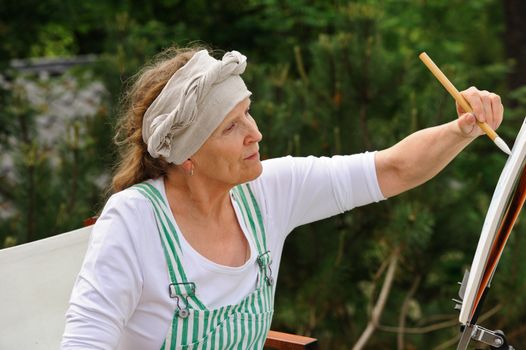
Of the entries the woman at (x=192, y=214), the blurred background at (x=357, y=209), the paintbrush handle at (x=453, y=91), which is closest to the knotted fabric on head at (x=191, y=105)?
the woman at (x=192, y=214)

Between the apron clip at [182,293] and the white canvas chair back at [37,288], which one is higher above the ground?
the apron clip at [182,293]

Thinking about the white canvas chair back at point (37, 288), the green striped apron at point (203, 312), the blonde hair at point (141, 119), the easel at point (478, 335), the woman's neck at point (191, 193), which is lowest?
the white canvas chair back at point (37, 288)

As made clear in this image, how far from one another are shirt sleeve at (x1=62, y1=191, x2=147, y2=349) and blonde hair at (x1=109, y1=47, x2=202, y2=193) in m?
0.14

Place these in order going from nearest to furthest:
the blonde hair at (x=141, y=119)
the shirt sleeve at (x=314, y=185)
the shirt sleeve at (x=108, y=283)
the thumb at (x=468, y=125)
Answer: the shirt sleeve at (x=108, y=283) < the thumb at (x=468, y=125) < the blonde hair at (x=141, y=119) < the shirt sleeve at (x=314, y=185)

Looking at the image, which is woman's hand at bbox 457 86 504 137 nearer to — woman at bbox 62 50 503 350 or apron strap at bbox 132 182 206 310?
woman at bbox 62 50 503 350

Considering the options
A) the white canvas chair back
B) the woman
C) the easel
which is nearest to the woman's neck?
the woman

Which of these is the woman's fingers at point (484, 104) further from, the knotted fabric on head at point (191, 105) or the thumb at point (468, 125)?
the knotted fabric on head at point (191, 105)

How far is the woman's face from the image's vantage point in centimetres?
212

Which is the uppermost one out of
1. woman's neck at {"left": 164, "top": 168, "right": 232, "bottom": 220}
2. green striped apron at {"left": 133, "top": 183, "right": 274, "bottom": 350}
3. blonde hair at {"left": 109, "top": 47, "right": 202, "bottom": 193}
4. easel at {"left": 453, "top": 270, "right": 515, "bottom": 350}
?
blonde hair at {"left": 109, "top": 47, "right": 202, "bottom": 193}

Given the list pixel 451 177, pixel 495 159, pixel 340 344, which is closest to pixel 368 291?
pixel 340 344

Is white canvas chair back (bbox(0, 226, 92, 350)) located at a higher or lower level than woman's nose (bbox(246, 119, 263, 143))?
lower

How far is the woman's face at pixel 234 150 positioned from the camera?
83.5 inches

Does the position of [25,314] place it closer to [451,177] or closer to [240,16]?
[451,177]

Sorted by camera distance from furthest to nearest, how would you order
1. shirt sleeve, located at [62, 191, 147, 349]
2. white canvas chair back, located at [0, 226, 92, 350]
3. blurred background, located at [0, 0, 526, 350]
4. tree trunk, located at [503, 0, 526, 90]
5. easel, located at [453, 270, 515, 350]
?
tree trunk, located at [503, 0, 526, 90], blurred background, located at [0, 0, 526, 350], white canvas chair back, located at [0, 226, 92, 350], shirt sleeve, located at [62, 191, 147, 349], easel, located at [453, 270, 515, 350]
